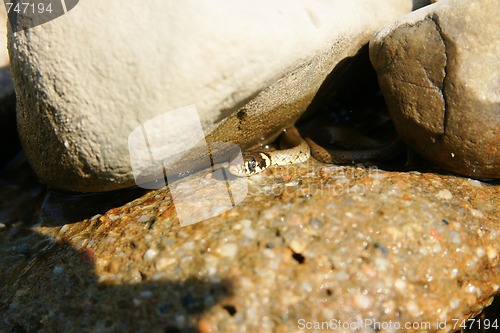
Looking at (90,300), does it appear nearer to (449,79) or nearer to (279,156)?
(279,156)

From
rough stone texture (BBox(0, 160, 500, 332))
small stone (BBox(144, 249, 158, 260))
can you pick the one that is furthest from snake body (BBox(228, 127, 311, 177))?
small stone (BBox(144, 249, 158, 260))

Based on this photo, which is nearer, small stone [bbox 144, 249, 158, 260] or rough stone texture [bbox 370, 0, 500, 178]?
small stone [bbox 144, 249, 158, 260]

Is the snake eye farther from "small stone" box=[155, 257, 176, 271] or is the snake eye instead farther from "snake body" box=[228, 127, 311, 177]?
"small stone" box=[155, 257, 176, 271]

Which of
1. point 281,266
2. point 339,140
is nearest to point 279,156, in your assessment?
point 339,140

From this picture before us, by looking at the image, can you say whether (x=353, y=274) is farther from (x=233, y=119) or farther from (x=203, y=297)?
(x=233, y=119)

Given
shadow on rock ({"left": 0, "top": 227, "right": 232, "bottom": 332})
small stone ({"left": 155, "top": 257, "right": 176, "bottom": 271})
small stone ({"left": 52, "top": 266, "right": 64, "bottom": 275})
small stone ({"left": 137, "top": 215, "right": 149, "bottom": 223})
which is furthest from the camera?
small stone ({"left": 137, "top": 215, "right": 149, "bottom": 223})

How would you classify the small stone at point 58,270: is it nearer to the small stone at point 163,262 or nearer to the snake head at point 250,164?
the small stone at point 163,262
